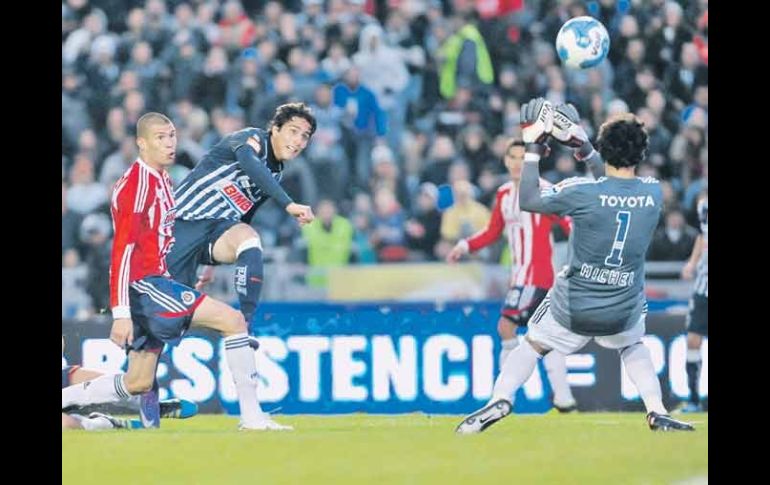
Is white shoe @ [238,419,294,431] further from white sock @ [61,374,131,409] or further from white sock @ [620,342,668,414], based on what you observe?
white sock @ [620,342,668,414]

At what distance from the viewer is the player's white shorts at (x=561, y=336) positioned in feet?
30.9

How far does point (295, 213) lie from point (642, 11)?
9.71 m

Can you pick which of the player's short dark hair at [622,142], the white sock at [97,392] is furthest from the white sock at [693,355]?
the white sock at [97,392]

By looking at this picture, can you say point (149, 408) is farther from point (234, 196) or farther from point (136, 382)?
point (234, 196)

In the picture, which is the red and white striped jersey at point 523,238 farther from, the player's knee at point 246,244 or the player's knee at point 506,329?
the player's knee at point 246,244

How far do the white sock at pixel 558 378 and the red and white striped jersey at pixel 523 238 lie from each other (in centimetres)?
54

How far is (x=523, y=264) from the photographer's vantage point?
12.2 meters

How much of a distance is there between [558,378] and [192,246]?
321cm

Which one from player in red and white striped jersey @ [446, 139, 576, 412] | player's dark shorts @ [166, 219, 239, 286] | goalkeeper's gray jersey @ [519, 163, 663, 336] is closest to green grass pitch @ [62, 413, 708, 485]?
goalkeeper's gray jersey @ [519, 163, 663, 336]

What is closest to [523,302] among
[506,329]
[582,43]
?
[506,329]

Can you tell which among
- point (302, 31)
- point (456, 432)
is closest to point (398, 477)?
point (456, 432)
